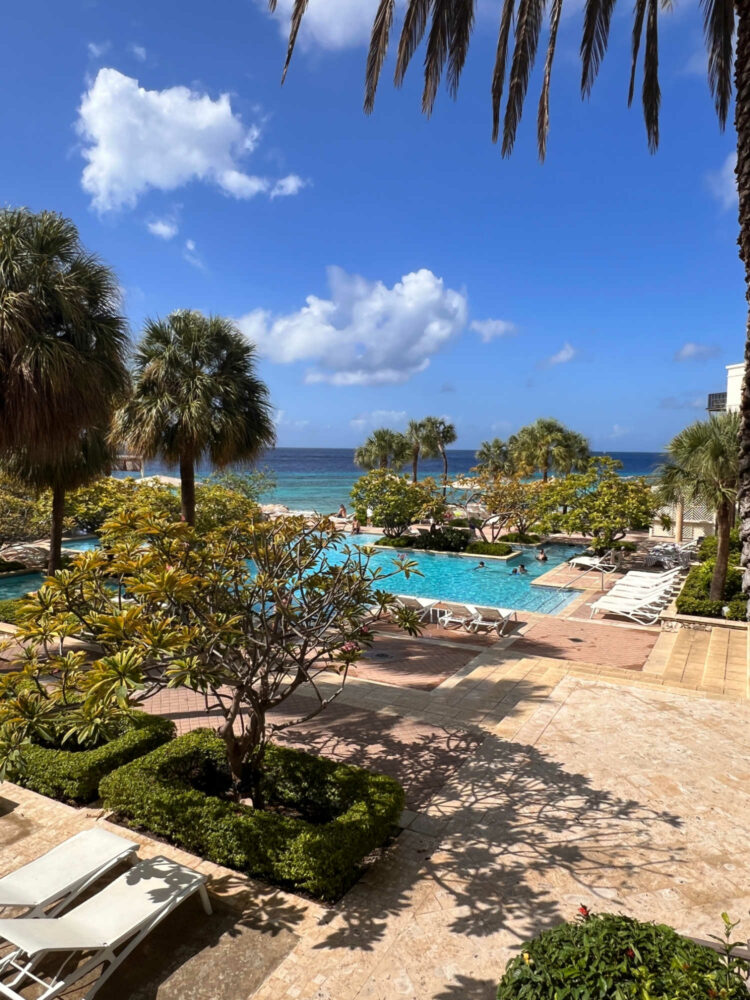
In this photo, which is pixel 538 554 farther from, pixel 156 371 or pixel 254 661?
pixel 254 661

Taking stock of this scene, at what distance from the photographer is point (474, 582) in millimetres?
22953

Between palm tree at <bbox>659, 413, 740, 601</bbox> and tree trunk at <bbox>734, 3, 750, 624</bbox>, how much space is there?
41.7 ft

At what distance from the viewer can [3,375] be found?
8.04 metres

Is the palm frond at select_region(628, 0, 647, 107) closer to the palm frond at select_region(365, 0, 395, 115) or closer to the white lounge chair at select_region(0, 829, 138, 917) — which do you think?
the palm frond at select_region(365, 0, 395, 115)

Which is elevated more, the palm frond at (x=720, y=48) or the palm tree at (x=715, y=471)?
the palm frond at (x=720, y=48)

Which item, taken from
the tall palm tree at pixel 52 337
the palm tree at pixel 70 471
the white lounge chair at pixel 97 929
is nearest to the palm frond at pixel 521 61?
the tall palm tree at pixel 52 337

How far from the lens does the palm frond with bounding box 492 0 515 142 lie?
6.25 meters

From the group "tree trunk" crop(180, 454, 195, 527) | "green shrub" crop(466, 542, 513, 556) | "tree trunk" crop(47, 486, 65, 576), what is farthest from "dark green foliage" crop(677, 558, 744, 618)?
"tree trunk" crop(47, 486, 65, 576)

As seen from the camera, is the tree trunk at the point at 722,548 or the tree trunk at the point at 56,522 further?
the tree trunk at the point at 722,548

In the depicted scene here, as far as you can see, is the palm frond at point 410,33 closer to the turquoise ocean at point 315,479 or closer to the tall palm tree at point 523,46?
the tall palm tree at point 523,46

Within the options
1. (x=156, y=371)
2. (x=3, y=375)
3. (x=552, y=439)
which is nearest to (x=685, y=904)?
(x=3, y=375)

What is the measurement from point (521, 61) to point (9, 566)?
2463 centimetres

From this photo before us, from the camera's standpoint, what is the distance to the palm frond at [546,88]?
6074mm

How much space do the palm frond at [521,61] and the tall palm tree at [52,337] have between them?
6.31 m
